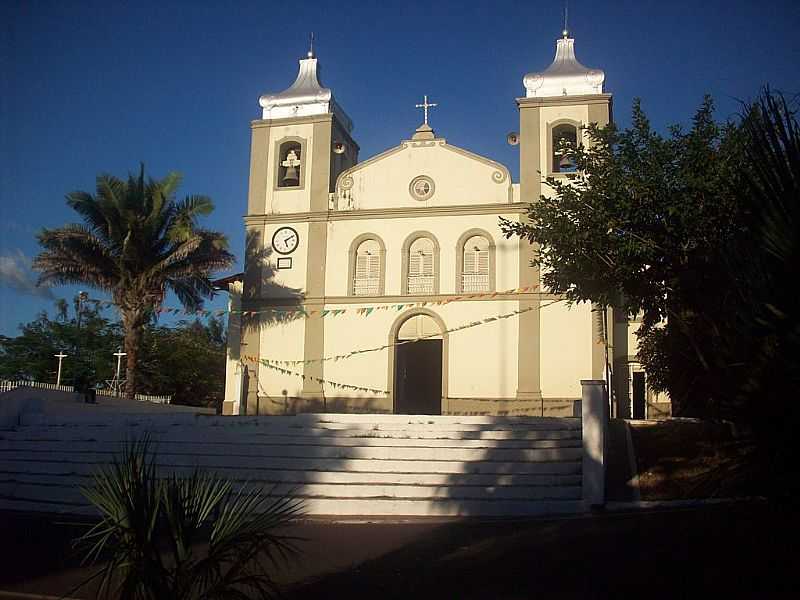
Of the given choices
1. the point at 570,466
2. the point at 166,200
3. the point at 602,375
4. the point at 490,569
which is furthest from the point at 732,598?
the point at 166,200

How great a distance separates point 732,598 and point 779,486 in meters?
3.83

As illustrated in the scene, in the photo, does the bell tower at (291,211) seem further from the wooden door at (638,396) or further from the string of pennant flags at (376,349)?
the wooden door at (638,396)

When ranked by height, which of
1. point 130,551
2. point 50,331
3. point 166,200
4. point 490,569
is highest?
point 166,200

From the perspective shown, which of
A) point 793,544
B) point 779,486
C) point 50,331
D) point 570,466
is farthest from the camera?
point 50,331

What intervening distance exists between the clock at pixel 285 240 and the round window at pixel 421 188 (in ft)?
13.2

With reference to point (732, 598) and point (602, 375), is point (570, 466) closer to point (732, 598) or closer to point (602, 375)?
point (732, 598)

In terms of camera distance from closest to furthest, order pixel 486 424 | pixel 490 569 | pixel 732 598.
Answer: pixel 732 598 → pixel 490 569 → pixel 486 424

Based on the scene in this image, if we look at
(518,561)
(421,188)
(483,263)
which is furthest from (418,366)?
(518,561)

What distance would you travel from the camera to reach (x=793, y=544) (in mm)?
4383

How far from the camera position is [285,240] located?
2653cm

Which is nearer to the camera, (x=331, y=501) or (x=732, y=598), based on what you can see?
(x=732, y=598)

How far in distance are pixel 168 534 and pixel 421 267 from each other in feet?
65.7

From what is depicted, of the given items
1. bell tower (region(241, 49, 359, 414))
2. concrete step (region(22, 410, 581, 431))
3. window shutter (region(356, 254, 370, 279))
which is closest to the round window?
window shutter (region(356, 254, 370, 279))

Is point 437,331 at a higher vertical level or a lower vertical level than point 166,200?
lower
